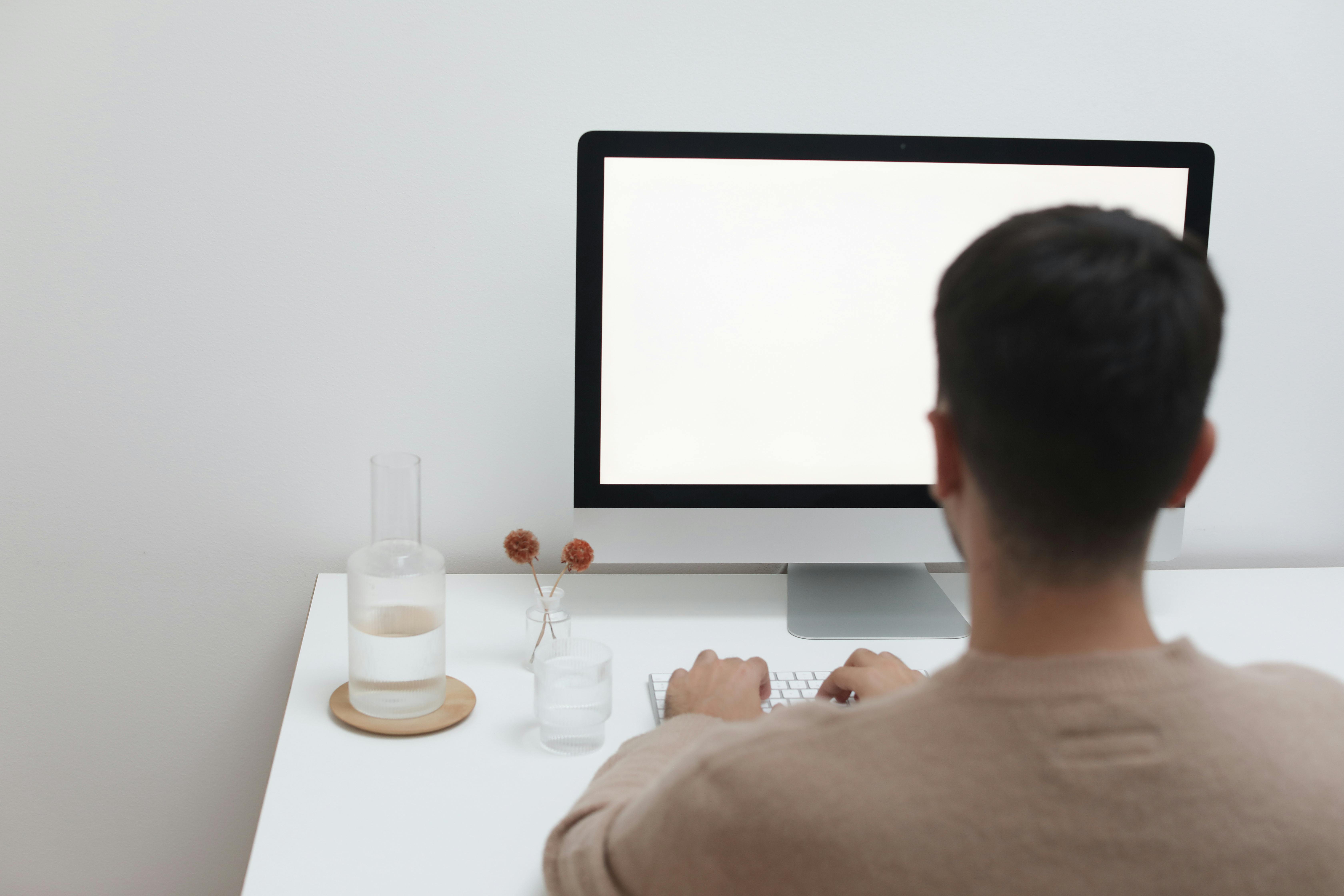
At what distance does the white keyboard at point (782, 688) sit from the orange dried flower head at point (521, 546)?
0.62 ft

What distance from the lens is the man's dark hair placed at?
1.44 ft

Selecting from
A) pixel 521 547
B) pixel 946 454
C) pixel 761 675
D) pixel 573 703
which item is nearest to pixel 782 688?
pixel 761 675

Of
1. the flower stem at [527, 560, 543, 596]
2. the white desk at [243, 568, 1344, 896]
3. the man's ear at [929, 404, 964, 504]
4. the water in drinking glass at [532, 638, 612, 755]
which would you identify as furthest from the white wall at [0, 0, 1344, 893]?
the man's ear at [929, 404, 964, 504]

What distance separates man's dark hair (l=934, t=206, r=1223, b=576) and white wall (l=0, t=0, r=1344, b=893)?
0.80 meters

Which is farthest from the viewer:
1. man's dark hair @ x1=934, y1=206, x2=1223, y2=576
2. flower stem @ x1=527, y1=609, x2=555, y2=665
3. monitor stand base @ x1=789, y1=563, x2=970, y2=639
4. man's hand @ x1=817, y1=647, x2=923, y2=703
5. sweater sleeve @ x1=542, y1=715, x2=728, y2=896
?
monitor stand base @ x1=789, y1=563, x2=970, y2=639

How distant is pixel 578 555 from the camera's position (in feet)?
3.50

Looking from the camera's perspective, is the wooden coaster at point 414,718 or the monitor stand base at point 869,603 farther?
the monitor stand base at point 869,603

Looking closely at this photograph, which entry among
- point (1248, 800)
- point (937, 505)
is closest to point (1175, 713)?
point (1248, 800)

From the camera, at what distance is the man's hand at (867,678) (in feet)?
2.70

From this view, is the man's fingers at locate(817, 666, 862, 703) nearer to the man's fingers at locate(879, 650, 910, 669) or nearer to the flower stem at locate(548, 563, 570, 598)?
the man's fingers at locate(879, 650, 910, 669)

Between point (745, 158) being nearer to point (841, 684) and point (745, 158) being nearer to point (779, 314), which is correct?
point (779, 314)

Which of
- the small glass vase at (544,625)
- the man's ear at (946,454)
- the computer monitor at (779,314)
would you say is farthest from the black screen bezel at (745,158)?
the man's ear at (946,454)

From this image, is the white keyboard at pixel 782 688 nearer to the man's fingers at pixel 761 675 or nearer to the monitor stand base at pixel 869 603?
the man's fingers at pixel 761 675

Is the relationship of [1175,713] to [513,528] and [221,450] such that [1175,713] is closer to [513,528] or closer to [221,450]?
[513,528]
